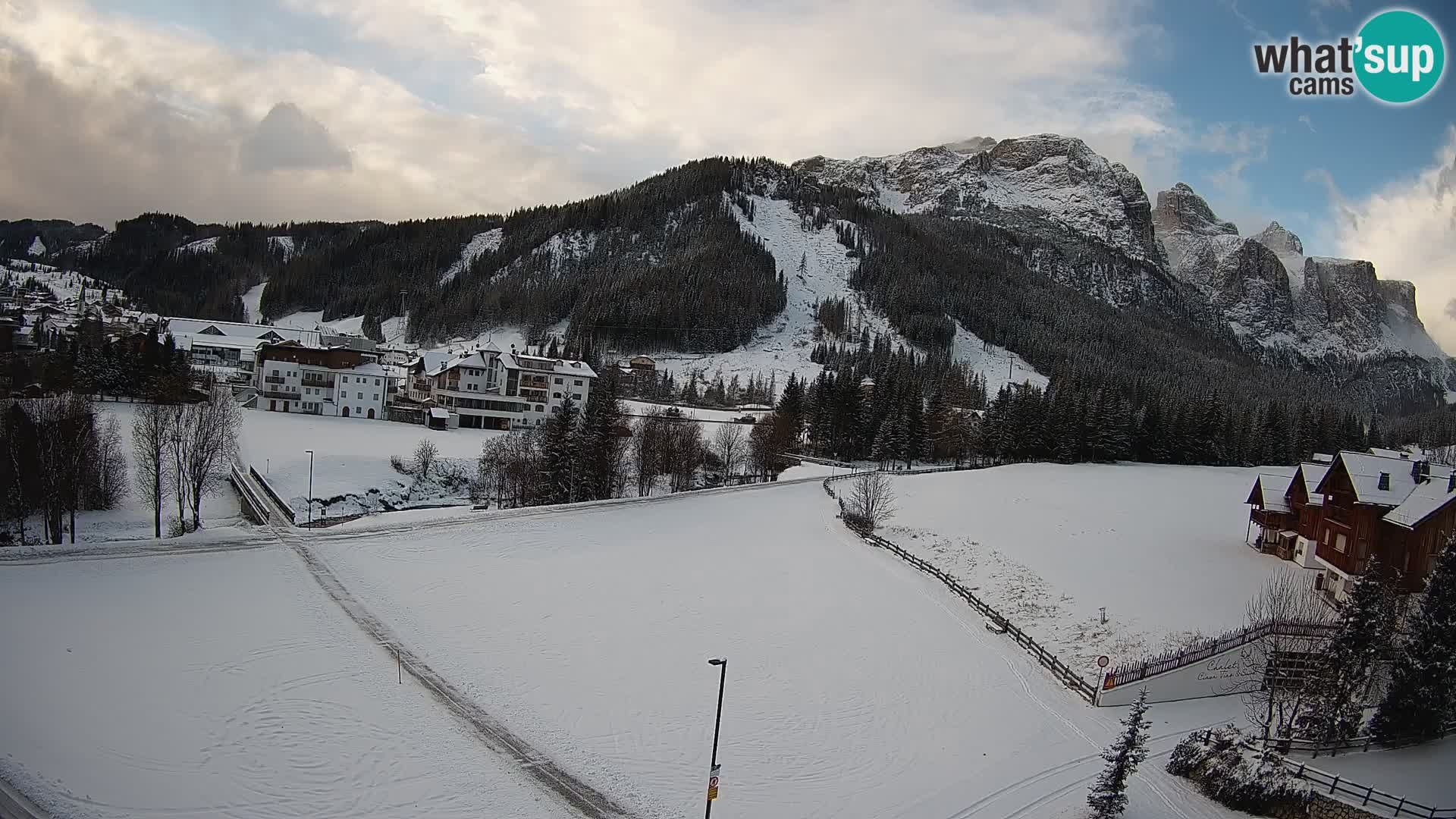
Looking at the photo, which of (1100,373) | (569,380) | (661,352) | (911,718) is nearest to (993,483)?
(911,718)

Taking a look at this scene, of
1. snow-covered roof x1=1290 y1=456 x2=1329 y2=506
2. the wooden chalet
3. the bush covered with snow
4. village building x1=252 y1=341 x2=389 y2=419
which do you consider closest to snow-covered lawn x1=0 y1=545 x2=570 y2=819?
the bush covered with snow

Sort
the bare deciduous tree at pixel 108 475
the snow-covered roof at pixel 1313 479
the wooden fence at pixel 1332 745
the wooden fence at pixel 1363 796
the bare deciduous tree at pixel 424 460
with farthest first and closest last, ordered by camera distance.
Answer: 1. the bare deciduous tree at pixel 424 460
2. the bare deciduous tree at pixel 108 475
3. the snow-covered roof at pixel 1313 479
4. the wooden fence at pixel 1332 745
5. the wooden fence at pixel 1363 796

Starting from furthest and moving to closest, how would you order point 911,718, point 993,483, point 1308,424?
point 1308,424 → point 993,483 → point 911,718

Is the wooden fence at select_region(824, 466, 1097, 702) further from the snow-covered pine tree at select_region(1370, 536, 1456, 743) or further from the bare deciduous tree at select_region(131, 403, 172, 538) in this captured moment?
the bare deciduous tree at select_region(131, 403, 172, 538)

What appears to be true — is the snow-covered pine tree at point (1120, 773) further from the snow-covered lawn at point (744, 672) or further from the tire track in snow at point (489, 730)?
the tire track in snow at point (489, 730)

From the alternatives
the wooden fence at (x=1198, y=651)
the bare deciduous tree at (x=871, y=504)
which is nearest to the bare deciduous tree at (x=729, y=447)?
the bare deciduous tree at (x=871, y=504)

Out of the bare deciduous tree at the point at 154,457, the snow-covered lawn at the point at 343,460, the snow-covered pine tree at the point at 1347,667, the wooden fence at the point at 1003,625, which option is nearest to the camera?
the snow-covered pine tree at the point at 1347,667

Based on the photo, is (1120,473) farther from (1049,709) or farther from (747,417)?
(1049,709)
